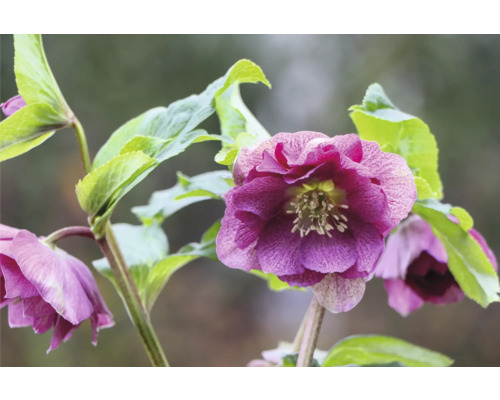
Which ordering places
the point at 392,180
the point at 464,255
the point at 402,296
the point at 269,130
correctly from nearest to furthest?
the point at 392,180, the point at 464,255, the point at 402,296, the point at 269,130

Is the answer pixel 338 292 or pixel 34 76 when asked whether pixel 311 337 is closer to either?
pixel 338 292

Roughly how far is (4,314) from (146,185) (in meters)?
0.91

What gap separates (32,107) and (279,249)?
0.66 ft

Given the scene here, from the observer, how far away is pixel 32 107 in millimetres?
437

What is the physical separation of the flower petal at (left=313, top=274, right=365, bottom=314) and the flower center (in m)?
0.03

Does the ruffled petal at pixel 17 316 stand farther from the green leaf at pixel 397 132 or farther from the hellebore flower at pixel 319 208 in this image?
the green leaf at pixel 397 132

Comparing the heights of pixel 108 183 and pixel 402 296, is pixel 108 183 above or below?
above

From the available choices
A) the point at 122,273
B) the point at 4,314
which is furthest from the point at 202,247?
the point at 4,314

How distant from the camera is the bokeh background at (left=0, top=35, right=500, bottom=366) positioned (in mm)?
3016

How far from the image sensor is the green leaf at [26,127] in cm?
43

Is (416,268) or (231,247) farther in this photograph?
(416,268)

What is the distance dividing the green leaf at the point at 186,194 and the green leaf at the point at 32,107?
11 centimetres

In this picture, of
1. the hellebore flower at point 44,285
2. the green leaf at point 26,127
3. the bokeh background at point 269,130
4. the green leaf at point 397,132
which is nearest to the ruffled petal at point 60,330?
the hellebore flower at point 44,285

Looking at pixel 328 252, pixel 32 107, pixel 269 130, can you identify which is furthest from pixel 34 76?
pixel 269 130
